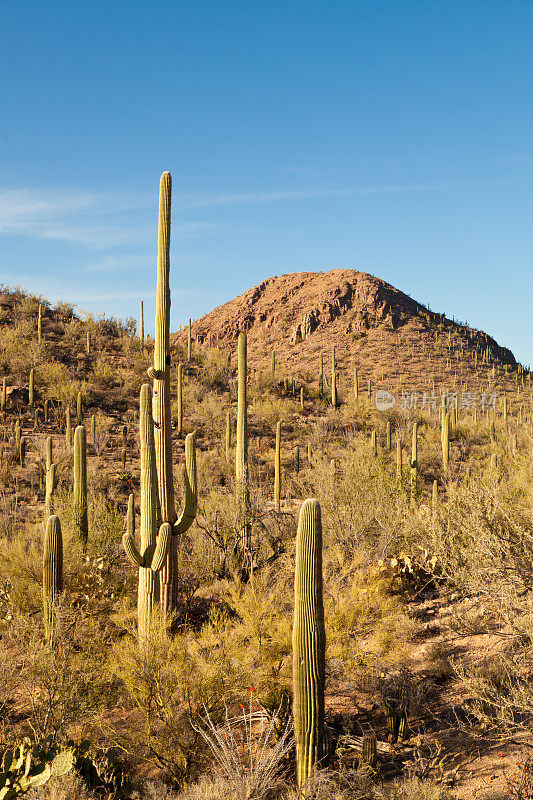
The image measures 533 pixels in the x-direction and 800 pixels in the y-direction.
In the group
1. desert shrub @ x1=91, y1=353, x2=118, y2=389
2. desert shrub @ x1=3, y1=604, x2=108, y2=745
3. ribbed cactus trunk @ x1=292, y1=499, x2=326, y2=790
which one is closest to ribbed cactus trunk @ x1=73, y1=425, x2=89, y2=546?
desert shrub @ x1=3, y1=604, x2=108, y2=745

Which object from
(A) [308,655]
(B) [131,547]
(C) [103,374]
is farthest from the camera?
(C) [103,374]

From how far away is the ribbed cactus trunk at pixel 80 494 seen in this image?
457 inches

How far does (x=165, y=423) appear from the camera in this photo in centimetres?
887

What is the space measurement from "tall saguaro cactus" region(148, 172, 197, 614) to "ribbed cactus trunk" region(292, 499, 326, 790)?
2.74 metres

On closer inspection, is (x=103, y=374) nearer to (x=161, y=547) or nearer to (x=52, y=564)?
(x=52, y=564)

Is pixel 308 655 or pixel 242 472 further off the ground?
pixel 242 472

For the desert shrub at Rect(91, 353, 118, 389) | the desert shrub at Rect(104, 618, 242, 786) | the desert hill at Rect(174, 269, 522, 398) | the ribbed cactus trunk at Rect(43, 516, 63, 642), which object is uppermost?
the desert hill at Rect(174, 269, 522, 398)

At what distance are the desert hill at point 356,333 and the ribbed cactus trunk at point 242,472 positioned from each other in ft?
92.4

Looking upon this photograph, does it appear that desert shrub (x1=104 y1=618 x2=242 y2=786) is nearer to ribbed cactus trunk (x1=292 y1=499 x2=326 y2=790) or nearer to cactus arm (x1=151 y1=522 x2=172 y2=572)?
ribbed cactus trunk (x1=292 y1=499 x2=326 y2=790)

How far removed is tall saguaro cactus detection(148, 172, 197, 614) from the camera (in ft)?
28.3

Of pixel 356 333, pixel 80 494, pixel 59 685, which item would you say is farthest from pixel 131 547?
pixel 356 333

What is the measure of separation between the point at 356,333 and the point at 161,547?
4785 cm

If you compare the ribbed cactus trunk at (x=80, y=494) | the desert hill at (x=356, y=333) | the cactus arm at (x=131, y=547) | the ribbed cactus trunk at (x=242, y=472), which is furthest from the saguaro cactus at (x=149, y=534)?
the desert hill at (x=356, y=333)

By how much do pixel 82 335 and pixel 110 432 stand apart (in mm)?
11456
